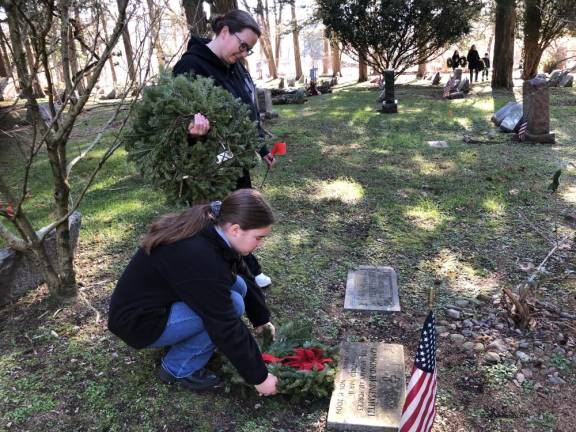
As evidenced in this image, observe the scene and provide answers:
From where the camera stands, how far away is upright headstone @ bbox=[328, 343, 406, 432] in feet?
7.56

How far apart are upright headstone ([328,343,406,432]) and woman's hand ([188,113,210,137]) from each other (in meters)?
1.52

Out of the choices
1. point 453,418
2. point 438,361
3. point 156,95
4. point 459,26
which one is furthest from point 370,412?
point 459,26

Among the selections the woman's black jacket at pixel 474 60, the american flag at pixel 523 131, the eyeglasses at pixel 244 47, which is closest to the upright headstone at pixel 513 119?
the american flag at pixel 523 131

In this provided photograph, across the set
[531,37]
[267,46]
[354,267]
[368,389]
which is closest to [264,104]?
[354,267]

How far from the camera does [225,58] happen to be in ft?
10.1

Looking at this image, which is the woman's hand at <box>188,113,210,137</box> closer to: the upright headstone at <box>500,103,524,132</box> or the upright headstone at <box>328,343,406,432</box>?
the upright headstone at <box>328,343,406,432</box>

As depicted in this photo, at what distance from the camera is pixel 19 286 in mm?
3477

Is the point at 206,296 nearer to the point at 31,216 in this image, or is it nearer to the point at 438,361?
the point at 438,361

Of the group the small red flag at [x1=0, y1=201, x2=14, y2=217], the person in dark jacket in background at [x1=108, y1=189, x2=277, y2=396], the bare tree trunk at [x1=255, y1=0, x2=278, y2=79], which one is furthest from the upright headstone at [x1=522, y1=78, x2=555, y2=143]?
the bare tree trunk at [x1=255, y1=0, x2=278, y2=79]

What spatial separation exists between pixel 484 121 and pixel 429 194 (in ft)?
15.7

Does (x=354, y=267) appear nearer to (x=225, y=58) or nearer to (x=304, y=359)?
(x=304, y=359)

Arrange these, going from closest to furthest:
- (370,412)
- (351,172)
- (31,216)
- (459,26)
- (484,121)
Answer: (370,412), (31,216), (351,172), (484,121), (459,26)

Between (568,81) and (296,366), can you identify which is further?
(568,81)

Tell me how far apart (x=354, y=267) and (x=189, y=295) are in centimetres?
215
